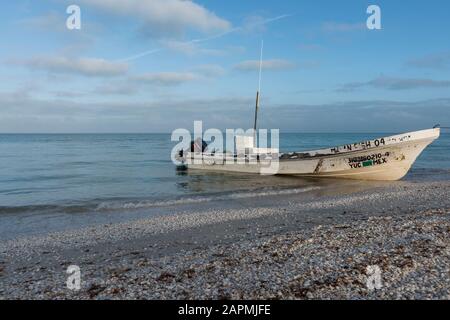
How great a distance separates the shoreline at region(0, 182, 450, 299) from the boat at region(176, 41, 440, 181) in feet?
24.6

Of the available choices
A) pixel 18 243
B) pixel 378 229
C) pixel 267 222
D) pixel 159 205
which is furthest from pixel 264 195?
pixel 18 243

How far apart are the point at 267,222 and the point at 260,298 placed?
20.5 ft

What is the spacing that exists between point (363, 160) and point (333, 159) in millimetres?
1650

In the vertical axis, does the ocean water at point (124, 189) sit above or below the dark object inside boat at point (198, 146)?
below

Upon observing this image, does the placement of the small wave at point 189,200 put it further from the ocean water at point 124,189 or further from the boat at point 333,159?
the boat at point 333,159

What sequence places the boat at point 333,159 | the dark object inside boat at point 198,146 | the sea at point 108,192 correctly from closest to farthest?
1. the sea at point 108,192
2. the boat at point 333,159
3. the dark object inside boat at point 198,146

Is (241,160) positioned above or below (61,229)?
above

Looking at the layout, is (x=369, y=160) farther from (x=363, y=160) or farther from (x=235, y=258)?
(x=235, y=258)

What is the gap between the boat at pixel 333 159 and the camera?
1903 centimetres

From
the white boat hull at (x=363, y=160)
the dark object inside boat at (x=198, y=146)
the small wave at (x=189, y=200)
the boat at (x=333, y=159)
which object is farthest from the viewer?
the dark object inside boat at (x=198, y=146)

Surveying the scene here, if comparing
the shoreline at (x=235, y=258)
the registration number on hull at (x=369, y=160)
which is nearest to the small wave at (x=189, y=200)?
the registration number on hull at (x=369, y=160)

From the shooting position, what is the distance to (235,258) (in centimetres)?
712

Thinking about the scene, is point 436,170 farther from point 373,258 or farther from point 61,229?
point 61,229
